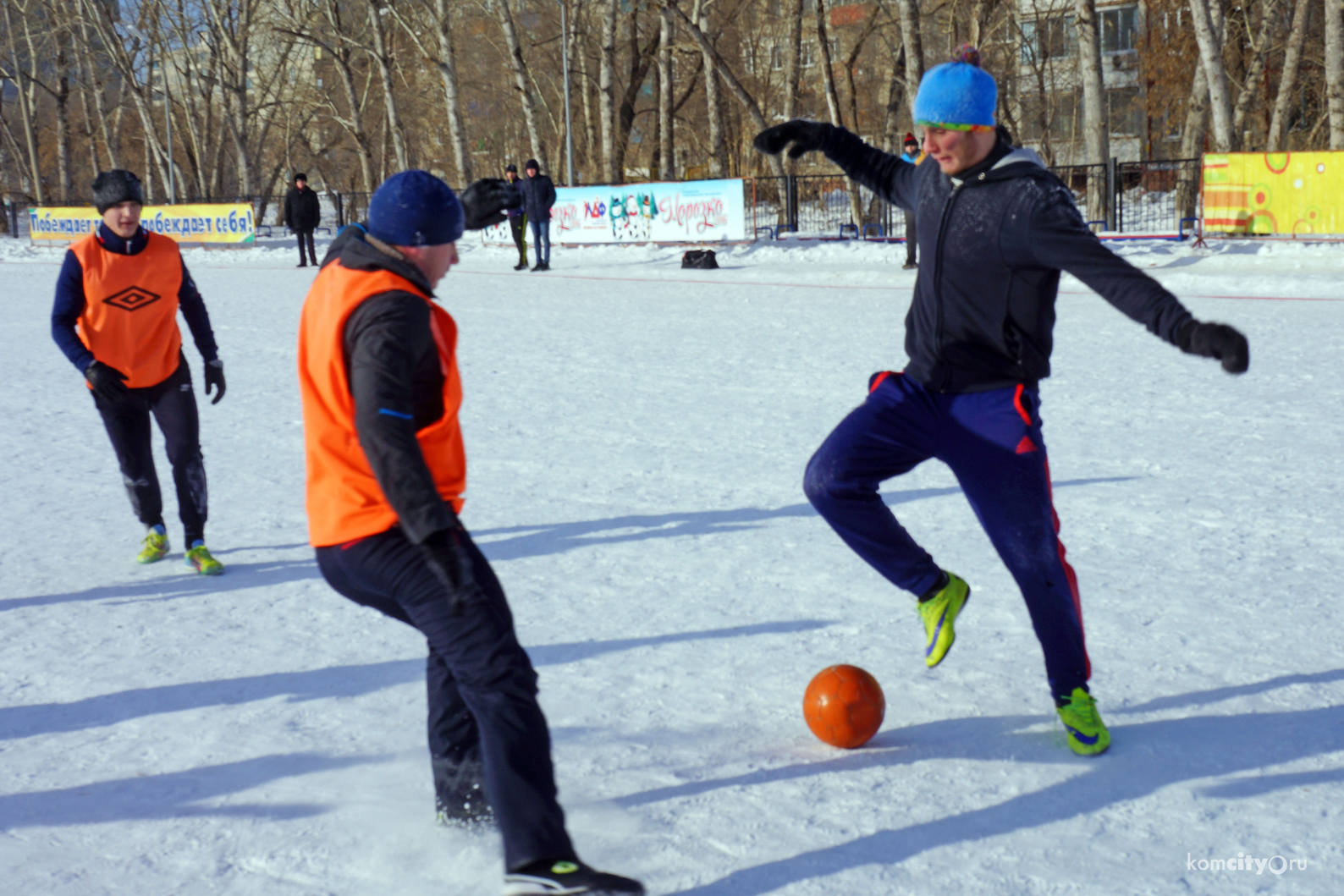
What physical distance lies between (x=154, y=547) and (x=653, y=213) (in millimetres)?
17849

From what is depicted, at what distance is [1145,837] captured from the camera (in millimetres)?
2848

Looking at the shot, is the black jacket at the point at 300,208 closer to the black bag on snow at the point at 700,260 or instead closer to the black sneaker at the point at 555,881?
the black bag on snow at the point at 700,260

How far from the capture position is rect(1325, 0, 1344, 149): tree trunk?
19609 millimetres

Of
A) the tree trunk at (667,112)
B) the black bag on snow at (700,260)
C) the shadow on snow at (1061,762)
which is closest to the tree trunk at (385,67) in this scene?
the tree trunk at (667,112)

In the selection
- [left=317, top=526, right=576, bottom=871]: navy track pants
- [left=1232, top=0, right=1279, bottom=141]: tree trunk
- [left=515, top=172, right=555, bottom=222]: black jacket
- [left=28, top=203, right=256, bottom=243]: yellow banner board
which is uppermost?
[left=1232, top=0, right=1279, bottom=141]: tree trunk

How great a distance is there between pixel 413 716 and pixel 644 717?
72cm

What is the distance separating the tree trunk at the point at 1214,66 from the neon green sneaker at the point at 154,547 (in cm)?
1878

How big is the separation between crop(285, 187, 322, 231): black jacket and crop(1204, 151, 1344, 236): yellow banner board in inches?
615

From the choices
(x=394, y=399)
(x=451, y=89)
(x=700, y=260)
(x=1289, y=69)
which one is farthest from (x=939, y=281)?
(x=451, y=89)

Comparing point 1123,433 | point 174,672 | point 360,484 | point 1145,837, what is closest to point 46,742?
point 174,672

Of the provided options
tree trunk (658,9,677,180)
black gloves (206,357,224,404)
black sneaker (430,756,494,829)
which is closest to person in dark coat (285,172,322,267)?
tree trunk (658,9,677,180)

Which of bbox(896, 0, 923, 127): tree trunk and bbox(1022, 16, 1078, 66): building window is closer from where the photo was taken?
bbox(896, 0, 923, 127): tree trunk

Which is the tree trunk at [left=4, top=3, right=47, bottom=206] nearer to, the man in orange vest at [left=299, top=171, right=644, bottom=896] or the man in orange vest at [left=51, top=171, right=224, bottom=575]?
the man in orange vest at [left=51, top=171, right=224, bottom=575]

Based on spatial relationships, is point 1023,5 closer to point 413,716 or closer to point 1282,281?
point 1282,281
